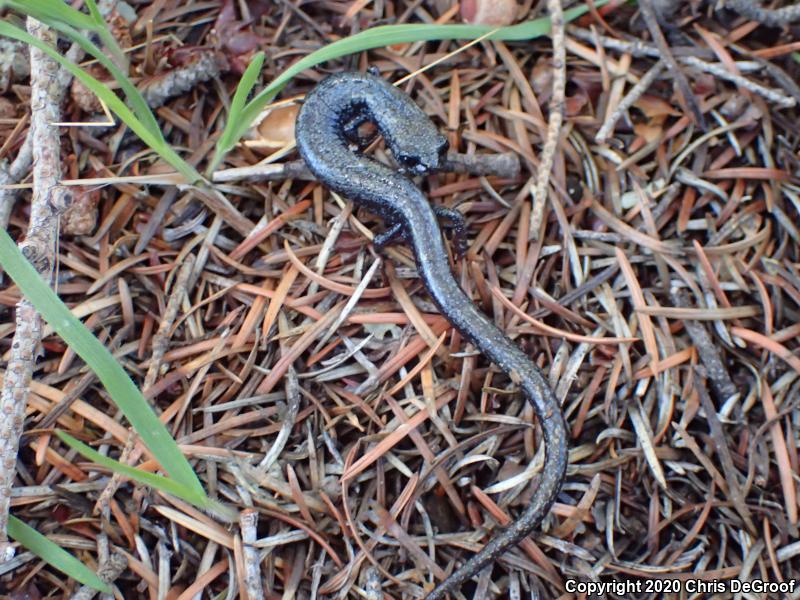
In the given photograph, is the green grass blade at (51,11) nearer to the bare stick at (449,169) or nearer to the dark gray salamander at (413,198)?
the bare stick at (449,169)

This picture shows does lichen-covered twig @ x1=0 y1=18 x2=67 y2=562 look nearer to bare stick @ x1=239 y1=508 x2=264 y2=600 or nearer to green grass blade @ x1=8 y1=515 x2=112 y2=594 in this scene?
green grass blade @ x1=8 y1=515 x2=112 y2=594

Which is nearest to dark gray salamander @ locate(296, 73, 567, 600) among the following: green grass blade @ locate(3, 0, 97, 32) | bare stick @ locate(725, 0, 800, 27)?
green grass blade @ locate(3, 0, 97, 32)

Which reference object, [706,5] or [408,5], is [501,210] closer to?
[408,5]

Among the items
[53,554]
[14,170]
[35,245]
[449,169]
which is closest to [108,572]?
[53,554]

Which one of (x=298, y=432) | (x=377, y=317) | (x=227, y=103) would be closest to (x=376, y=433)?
(x=298, y=432)

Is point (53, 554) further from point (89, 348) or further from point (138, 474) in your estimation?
point (89, 348)

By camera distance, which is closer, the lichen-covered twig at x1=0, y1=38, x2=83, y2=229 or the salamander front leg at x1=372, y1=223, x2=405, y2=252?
the lichen-covered twig at x1=0, y1=38, x2=83, y2=229
